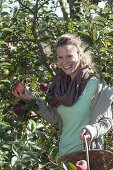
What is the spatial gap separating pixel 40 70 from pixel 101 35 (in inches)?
36.4

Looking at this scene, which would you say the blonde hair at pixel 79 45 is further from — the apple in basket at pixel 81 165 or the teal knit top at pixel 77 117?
the apple in basket at pixel 81 165

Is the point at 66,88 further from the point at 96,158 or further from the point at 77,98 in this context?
the point at 96,158

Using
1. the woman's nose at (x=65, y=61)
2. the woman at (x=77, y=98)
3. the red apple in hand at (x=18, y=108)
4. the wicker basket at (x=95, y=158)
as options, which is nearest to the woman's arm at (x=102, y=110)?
the woman at (x=77, y=98)

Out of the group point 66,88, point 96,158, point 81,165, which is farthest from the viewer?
point 66,88

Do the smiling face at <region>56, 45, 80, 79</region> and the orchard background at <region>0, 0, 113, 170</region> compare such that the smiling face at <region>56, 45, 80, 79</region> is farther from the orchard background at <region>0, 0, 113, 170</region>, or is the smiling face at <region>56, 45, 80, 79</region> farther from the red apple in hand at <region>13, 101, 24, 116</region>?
the red apple in hand at <region>13, 101, 24, 116</region>

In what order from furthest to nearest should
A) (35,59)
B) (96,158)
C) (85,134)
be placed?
(35,59), (96,158), (85,134)

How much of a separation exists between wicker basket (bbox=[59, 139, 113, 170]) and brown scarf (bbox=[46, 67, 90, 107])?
1.21ft

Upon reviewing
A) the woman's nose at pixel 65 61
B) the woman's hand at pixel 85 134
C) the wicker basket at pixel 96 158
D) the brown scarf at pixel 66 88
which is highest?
the woman's nose at pixel 65 61

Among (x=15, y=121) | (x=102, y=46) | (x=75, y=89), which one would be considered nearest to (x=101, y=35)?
(x=102, y=46)

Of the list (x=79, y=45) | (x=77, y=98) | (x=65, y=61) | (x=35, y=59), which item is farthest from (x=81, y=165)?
(x=35, y=59)

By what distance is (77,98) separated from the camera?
9.51 ft

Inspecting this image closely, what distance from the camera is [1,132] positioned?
2.11 meters

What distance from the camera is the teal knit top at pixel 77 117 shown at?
2.85 m

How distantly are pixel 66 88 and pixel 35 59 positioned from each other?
804mm
